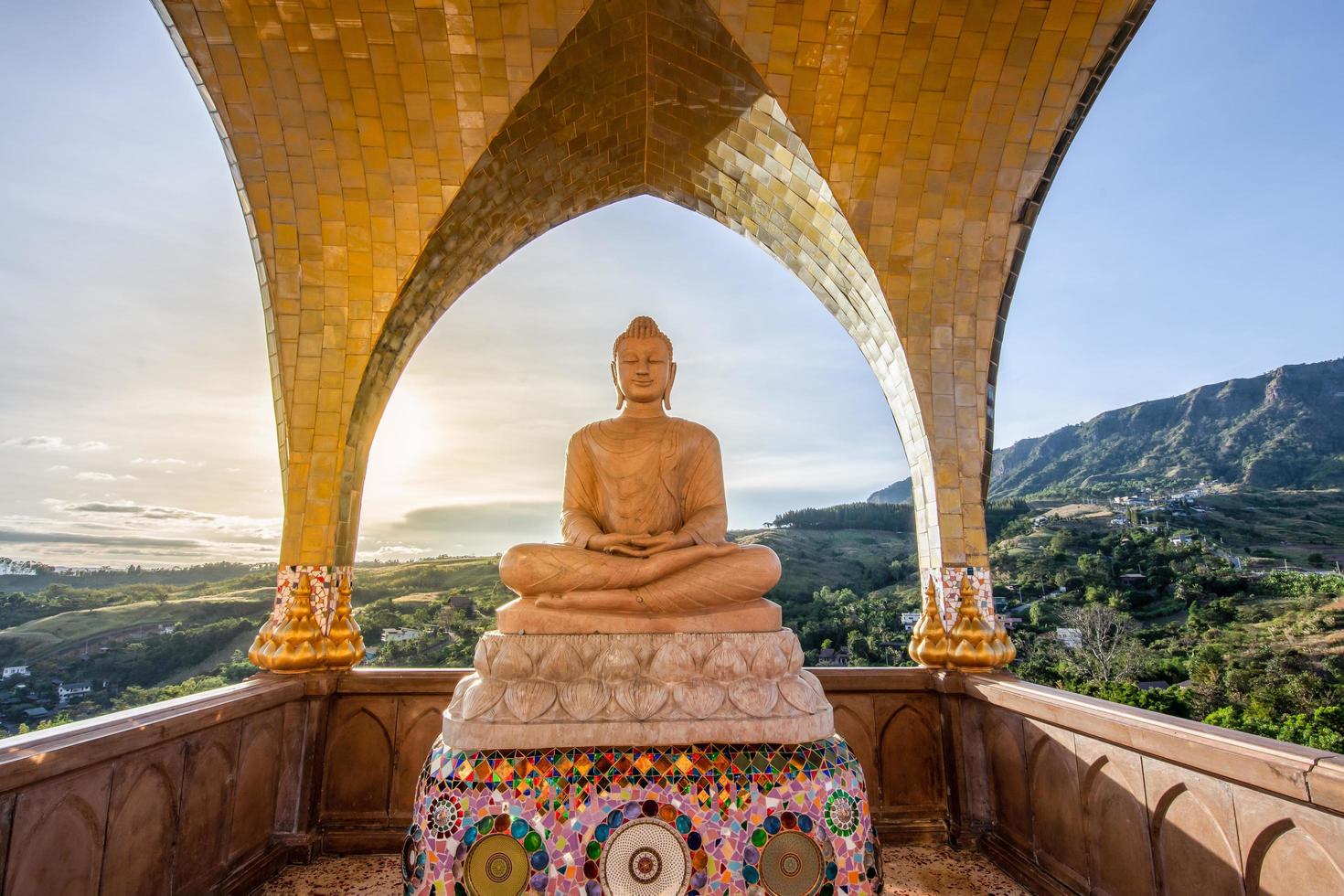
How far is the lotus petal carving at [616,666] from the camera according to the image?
2.55m

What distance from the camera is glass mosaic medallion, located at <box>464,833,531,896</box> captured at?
2258 mm

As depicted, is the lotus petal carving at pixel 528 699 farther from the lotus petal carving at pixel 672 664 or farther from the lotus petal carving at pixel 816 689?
the lotus petal carving at pixel 816 689

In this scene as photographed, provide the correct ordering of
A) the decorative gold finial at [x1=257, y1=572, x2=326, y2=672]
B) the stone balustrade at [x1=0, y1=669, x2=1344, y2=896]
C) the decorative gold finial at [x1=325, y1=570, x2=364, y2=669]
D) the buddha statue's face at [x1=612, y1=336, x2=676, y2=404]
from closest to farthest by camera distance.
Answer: the stone balustrade at [x1=0, y1=669, x2=1344, y2=896], the buddha statue's face at [x1=612, y1=336, x2=676, y2=404], the decorative gold finial at [x1=257, y1=572, x2=326, y2=672], the decorative gold finial at [x1=325, y1=570, x2=364, y2=669]

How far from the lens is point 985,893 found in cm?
340

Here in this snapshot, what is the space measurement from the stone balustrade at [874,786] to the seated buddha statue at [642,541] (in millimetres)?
1711

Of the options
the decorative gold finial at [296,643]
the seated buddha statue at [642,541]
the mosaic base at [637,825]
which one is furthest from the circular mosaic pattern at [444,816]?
the decorative gold finial at [296,643]

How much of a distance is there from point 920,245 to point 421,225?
4.04 m

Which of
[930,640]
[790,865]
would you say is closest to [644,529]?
[790,865]

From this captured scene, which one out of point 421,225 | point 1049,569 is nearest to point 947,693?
point 421,225

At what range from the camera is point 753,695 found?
2514 mm

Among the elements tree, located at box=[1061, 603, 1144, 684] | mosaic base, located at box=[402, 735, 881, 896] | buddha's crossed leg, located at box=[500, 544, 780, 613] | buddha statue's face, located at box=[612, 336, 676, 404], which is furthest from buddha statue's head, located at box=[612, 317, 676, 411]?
tree, located at box=[1061, 603, 1144, 684]

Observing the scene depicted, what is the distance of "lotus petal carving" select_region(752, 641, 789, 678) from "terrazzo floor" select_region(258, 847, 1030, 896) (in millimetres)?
1619

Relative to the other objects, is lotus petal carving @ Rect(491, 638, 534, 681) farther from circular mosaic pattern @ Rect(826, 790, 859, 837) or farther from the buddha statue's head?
the buddha statue's head

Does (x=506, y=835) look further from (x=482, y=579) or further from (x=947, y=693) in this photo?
(x=482, y=579)
